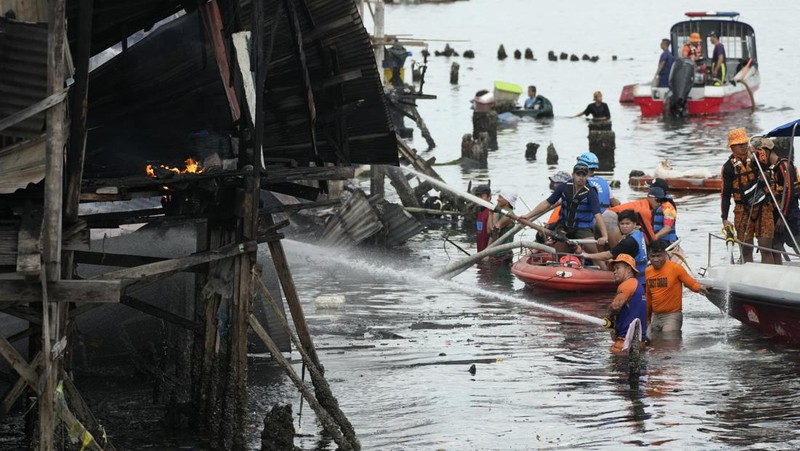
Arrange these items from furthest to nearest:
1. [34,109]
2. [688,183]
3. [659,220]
Answer: 1. [688,183]
2. [659,220]
3. [34,109]

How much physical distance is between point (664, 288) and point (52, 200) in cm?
812

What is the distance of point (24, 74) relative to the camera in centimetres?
880

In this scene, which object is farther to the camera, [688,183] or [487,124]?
[487,124]

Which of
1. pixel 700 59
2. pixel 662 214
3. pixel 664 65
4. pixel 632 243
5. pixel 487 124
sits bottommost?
pixel 632 243

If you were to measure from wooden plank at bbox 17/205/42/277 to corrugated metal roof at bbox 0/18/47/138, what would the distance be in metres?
0.60

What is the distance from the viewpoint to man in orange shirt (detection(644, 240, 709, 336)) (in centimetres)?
1454

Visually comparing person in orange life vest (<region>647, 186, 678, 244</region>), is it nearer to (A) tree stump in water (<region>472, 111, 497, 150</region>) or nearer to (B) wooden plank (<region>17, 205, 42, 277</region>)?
(B) wooden plank (<region>17, 205, 42, 277</region>)

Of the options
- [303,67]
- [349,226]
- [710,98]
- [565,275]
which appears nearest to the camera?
[303,67]

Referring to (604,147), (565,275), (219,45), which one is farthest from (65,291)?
(604,147)

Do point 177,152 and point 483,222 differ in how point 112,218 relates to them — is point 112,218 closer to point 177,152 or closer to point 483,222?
point 177,152

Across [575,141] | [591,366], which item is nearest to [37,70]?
[591,366]

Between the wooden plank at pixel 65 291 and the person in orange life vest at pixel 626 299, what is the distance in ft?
21.1

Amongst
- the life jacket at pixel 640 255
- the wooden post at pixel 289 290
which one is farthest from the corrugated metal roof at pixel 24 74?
the life jacket at pixel 640 255

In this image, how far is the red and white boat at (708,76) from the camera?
141 feet
